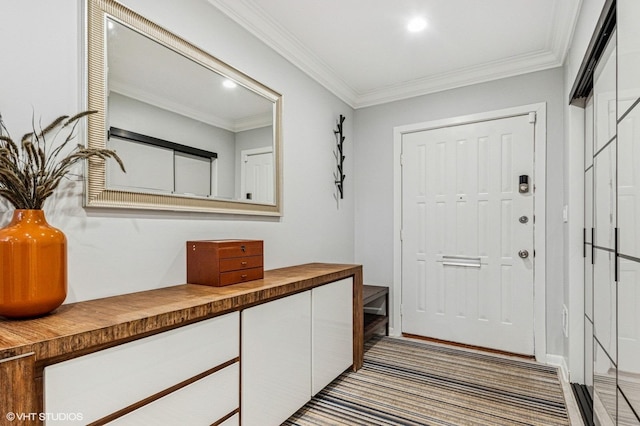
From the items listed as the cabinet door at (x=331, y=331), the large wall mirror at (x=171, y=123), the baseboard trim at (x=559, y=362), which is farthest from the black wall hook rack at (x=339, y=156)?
the baseboard trim at (x=559, y=362)

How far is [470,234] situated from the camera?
3197 millimetres

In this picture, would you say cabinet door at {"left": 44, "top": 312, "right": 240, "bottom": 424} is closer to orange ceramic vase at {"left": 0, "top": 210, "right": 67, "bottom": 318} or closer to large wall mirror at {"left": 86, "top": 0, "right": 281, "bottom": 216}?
orange ceramic vase at {"left": 0, "top": 210, "right": 67, "bottom": 318}

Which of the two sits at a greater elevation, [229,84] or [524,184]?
[229,84]

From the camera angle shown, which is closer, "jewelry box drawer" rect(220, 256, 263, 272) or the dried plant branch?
the dried plant branch

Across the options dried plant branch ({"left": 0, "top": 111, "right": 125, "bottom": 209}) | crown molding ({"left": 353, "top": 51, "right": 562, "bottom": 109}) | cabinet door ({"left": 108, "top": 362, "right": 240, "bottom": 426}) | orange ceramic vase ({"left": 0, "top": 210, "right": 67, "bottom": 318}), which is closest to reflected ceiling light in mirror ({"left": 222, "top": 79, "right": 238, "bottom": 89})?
dried plant branch ({"left": 0, "top": 111, "right": 125, "bottom": 209})

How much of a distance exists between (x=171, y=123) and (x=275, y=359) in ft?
4.40

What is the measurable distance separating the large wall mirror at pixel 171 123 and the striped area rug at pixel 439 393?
1335mm

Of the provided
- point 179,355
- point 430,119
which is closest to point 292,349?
point 179,355

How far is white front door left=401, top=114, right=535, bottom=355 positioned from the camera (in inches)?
118

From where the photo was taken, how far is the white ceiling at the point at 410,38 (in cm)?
225

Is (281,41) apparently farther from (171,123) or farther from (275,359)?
(275,359)

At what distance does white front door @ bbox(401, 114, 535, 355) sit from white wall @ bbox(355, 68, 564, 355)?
0.46 feet

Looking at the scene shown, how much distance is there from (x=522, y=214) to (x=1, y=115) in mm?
3309
